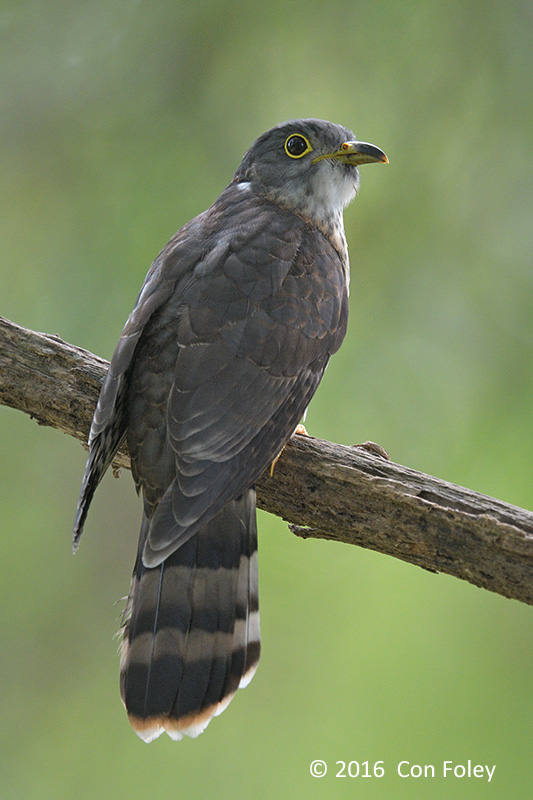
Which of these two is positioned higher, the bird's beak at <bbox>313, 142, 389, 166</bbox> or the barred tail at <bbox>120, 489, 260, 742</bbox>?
the bird's beak at <bbox>313, 142, 389, 166</bbox>

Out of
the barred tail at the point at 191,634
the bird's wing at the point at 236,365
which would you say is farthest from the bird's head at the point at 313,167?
the barred tail at the point at 191,634

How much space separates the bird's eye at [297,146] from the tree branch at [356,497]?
1.32m

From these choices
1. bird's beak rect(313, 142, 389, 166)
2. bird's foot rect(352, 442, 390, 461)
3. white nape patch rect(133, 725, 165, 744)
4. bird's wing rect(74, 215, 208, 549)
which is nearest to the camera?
white nape patch rect(133, 725, 165, 744)

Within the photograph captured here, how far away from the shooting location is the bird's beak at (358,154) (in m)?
3.71

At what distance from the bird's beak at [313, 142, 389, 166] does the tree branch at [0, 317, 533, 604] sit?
1341 millimetres

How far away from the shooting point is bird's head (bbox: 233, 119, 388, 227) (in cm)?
371

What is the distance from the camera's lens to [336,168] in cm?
377

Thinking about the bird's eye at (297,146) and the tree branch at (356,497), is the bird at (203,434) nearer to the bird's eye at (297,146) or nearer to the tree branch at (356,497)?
the tree branch at (356,497)

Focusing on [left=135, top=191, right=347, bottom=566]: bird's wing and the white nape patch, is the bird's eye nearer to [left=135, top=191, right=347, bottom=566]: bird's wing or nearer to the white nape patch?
[left=135, top=191, right=347, bottom=566]: bird's wing

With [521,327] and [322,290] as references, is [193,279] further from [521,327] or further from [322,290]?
[521,327]

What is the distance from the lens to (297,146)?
381cm

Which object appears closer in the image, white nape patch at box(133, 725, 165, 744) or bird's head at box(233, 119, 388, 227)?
white nape patch at box(133, 725, 165, 744)

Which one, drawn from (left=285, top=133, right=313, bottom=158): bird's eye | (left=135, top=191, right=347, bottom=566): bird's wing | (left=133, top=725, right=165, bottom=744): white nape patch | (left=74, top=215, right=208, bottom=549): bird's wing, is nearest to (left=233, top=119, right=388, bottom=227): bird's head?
(left=285, top=133, right=313, bottom=158): bird's eye

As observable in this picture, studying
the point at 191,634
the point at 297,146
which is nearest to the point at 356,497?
the point at 191,634
